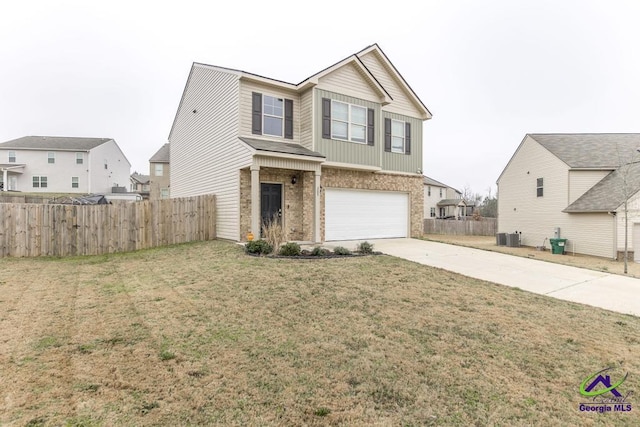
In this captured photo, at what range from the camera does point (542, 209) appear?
18.6 meters

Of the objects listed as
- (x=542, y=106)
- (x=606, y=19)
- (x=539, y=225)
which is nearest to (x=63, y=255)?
(x=539, y=225)

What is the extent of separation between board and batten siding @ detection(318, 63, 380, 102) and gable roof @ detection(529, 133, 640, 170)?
12973 mm

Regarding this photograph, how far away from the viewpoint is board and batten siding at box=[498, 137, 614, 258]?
1547cm

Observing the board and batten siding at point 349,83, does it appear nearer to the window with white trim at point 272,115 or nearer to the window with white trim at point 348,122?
the window with white trim at point 348,122

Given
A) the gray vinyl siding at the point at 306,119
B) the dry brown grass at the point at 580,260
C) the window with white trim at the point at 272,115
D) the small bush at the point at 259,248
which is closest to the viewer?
the small bush at the point at 259,248

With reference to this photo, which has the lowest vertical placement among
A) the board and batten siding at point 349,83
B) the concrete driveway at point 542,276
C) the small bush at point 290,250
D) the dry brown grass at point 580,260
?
the dry brown grass at point 580,260

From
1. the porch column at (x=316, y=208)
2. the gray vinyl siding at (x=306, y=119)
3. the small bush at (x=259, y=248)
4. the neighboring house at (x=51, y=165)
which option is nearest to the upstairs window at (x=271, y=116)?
the gray vinyl siding at (x=306, y=119)

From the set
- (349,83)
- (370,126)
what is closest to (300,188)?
(370,126)

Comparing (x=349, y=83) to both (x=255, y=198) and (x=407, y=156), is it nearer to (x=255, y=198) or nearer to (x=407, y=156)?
(x=407, y=156)

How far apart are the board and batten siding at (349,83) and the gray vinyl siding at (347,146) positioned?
0.66 ft

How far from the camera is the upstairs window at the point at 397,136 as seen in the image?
47.5 feet

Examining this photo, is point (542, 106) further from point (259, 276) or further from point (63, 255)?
point (63, 255)

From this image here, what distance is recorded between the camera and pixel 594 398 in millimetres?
2918

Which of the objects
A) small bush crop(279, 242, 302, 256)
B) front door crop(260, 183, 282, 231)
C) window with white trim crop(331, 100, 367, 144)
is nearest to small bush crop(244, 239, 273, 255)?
small bush crop(279, 242, 302, 256)
